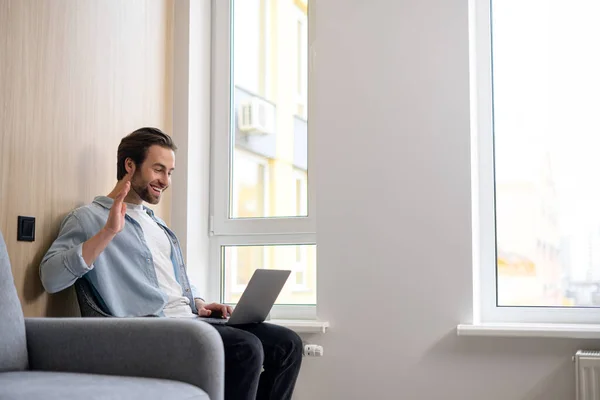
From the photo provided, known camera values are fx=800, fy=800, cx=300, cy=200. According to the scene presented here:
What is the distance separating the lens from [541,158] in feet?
11.3

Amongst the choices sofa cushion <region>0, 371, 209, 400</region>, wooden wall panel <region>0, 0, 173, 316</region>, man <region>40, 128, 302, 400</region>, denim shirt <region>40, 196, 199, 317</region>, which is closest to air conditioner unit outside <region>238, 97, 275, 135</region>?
wooden wall panel <region>0, 0, 173, 316</region>

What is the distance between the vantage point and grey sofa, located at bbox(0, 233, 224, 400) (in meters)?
1.93

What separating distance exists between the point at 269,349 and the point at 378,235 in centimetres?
90

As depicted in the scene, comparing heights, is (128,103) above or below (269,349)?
above

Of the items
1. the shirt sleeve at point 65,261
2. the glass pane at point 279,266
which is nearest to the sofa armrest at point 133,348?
the shirt sleeve at point 65,261

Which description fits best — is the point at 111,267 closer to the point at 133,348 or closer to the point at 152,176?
the point at 152,176

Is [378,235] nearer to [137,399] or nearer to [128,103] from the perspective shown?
[128,103]

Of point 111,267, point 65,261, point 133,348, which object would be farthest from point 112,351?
point 111,267

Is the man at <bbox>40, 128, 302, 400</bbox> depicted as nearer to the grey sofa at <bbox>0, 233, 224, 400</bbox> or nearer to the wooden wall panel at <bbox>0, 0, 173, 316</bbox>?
the wooden wall panel at <bbox>0, 0, 173, 316</bbox>

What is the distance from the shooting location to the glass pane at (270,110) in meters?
3.80

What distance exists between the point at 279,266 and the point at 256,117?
0.73 metres

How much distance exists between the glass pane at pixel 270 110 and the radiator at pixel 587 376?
1402 millimetres

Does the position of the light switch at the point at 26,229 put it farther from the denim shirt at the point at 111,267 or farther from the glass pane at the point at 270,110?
the glass pane at the point at 270,110

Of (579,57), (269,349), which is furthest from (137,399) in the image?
(579,57)
